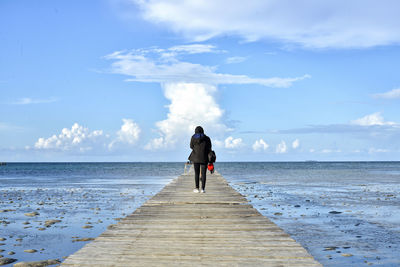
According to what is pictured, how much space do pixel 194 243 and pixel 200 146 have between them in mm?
7489

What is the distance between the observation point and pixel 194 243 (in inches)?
264

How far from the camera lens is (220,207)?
38.8 ft

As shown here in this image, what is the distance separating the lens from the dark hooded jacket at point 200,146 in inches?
554

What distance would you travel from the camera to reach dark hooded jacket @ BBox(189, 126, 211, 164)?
554 inches

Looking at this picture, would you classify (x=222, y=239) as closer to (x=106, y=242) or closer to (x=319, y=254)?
(x=106, y=242)

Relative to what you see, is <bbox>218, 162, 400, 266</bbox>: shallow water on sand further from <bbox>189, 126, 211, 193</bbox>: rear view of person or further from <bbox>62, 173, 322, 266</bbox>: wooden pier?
<bbox>189, 126, 211, 193</bbox>: rear view of person

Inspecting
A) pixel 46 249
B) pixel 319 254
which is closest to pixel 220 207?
pixel 319 254

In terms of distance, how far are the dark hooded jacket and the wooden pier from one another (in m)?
3.87

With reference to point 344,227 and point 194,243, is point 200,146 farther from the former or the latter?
point 194,243

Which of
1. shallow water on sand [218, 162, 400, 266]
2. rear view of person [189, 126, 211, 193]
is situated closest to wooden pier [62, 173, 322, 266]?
shallow water on sand [218, 162, 400, 266]

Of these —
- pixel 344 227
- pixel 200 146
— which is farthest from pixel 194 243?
pixel 344 227

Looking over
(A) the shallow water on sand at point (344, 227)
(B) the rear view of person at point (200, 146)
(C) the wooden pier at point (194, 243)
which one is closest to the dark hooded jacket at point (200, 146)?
(B) the rear view of person at point (200, 146)

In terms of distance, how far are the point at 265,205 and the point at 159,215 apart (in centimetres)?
1142

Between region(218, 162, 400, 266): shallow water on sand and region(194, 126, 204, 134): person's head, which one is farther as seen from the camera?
region(194, 126, 204, 134): person's head
